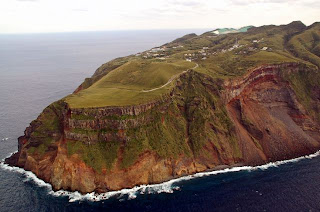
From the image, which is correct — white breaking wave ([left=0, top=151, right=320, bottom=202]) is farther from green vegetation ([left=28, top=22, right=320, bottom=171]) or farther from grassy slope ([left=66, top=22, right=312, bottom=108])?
grassy slope ([left=66, top=22, right=312, bottom=108])

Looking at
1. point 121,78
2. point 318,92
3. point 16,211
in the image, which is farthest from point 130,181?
point 318,92

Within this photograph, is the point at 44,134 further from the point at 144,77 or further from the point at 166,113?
the point at 144,77

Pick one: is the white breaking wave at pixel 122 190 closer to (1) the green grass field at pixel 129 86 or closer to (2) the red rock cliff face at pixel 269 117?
(2) the red rock cliff face at pixel 269 117

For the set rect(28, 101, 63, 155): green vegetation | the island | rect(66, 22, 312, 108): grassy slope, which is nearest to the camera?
the island

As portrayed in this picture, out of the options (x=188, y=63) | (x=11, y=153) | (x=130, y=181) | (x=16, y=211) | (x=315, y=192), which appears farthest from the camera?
(x=188, y=63)

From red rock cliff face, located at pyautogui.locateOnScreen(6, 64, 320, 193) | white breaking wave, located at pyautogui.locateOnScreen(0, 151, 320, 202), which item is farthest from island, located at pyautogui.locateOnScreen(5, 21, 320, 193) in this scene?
white breaking wave, located at pyautogui.locateOnScreen(0, 151, 320, 202)

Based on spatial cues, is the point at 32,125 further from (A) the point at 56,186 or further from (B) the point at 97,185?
(B) the point at 97,185

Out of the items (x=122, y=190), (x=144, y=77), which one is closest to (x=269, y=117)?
(x=144, y=77)
